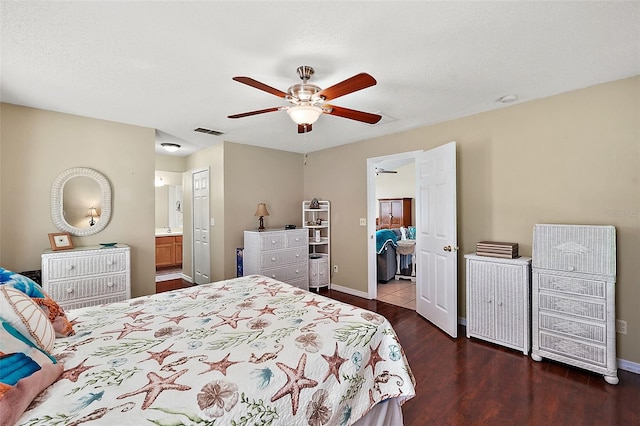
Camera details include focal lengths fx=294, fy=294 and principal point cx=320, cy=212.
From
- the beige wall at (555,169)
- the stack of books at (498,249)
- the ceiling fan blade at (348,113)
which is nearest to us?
the ceiling fan blade at (348,113)

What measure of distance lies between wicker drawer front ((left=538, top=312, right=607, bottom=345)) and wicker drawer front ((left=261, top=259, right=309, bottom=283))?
3.09 metres

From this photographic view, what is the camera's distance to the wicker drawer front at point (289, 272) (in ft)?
14.5

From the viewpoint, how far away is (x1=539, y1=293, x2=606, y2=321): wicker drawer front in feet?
7.74

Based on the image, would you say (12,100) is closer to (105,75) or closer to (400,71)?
(105,75)

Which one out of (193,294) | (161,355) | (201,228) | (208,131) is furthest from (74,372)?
(201,228)

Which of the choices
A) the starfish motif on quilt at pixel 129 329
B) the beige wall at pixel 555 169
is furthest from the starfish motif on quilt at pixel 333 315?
the beige wall at pixel 555 169

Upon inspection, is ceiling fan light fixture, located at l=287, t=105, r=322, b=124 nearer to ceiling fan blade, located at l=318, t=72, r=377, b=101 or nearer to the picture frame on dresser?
ceiling fan blade, located at l=318, t=72, r=377, b=101

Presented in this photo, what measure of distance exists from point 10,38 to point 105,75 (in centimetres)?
56

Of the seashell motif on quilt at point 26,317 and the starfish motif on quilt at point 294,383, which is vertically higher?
the seashell motif on quilt at point 26,317

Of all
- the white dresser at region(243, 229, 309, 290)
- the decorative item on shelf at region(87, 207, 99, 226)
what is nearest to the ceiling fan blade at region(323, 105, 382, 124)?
the white dresser at region(243, 229, 309, 290)

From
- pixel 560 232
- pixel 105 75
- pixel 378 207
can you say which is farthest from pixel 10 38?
pixel 378 207

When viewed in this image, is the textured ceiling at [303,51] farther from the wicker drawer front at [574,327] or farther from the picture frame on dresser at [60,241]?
the wicker drawer front at [574,327]

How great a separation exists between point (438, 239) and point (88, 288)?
3.78 metres

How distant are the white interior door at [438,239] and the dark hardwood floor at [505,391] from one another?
0.48 meters
